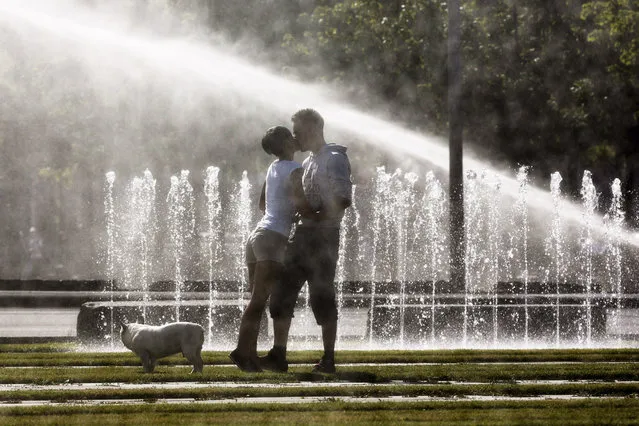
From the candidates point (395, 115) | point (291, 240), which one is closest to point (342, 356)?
point (291, 240)

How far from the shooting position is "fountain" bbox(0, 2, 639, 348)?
14.5 m

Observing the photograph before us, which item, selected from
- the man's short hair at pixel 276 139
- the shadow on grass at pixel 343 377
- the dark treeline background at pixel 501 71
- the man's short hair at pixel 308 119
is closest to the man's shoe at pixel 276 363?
the shadow on grass at pixel 343 377

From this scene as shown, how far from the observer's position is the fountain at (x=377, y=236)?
47.7 ft

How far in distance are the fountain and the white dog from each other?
3812mm

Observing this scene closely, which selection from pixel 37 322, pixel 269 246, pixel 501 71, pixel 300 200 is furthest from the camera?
pixel 501 71

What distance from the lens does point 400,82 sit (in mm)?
31562

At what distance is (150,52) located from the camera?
113 feet

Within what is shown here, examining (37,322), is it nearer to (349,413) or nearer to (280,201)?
(280,201)

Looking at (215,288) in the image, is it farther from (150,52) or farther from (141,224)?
(141,224)

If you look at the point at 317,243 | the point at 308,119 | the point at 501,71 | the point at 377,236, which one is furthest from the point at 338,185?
the point at 377,236

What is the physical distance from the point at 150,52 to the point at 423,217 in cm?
918

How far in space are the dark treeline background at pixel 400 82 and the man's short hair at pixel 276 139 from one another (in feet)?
64.4

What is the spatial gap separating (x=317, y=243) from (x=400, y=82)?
2182cm

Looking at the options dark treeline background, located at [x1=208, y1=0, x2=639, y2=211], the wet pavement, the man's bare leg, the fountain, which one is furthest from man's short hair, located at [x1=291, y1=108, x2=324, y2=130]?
dark treeline background, located at [x1=208, y1=0, x2=639, y2=211]
